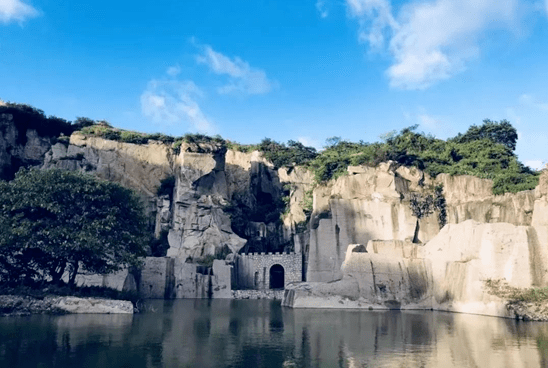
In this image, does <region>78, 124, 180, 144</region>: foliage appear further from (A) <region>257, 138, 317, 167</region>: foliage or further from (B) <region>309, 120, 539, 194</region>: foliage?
(B) <region>309, 120, 539, 194</region>: foliage

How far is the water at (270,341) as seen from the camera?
14055 mm

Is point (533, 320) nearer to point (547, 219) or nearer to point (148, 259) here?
point (547, 219)

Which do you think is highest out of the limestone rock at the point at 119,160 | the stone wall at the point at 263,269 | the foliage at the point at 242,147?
the foliage at the point at 242,147

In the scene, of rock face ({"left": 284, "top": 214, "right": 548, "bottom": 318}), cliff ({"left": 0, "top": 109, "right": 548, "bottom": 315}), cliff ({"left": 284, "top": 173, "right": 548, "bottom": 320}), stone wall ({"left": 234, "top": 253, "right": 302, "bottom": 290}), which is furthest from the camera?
stone wall ({"left": 234, "top": 253, "right": 302, "bottom": 290})

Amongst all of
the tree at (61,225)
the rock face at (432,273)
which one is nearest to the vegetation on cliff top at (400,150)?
the rock face at (432,273)

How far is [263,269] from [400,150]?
18.6 meters

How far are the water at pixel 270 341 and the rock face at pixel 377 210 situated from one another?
16663 millimetres

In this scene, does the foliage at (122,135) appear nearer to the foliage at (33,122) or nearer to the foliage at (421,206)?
the foliage at (33,122)

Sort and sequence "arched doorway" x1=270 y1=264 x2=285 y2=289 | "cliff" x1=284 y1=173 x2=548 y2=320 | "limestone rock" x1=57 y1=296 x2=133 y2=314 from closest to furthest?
"limestone rock" x1=57 y1=296 x2=133 y2=314 → "cliff" x1=284 y1=173 x2=548 y2=320 → "arched doorway" x1=270 y1=264 x2=285 y2=289

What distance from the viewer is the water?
14.1 meters

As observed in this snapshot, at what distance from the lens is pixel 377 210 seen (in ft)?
144

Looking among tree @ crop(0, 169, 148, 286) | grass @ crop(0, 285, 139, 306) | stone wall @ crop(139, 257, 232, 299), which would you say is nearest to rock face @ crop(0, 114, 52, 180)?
stone wall @ crop(139, 257, 232, 299)

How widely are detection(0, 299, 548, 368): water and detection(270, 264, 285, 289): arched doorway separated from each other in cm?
2529

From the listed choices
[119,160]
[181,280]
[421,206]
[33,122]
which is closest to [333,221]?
[421,206]
